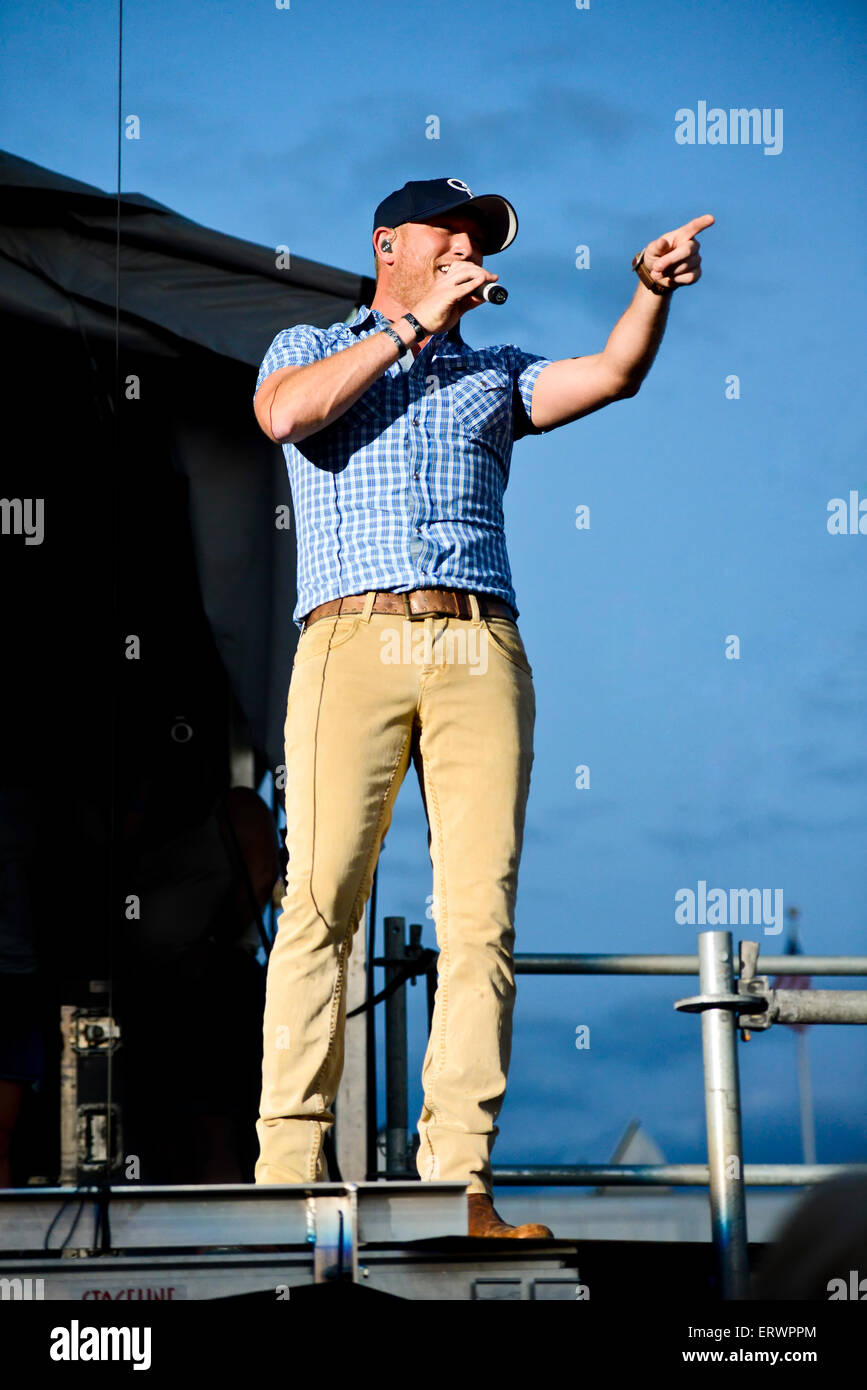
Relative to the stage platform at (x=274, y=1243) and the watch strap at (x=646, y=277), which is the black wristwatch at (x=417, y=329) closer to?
the watch strap at (x=646, y=277)

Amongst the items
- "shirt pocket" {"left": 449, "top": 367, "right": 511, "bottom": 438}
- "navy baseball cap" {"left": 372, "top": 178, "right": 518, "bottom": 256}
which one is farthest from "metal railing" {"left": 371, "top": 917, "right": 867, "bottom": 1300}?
"navy baseball cap" {"left": 372, "top": 178, "right": 518, "bottom": 256}

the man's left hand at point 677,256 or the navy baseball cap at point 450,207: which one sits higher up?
the navy baseball cap at point 450,207

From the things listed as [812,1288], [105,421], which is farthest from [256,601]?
[812,1288]

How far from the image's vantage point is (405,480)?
306cm

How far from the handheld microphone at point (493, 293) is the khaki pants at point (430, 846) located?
23.2 inches

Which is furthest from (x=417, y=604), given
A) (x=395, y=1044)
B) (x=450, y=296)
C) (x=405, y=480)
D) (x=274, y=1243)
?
(x=395, y=1044)

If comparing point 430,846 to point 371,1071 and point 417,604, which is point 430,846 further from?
point 371,1071

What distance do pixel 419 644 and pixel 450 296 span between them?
0.64 meters

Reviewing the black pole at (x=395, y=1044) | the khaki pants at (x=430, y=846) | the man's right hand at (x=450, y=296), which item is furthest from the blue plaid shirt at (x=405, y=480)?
the black pole at (x=395, y=1044)

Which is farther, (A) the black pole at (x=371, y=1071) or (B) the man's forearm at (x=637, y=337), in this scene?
(A) the black pole at (x=371, y=1071)

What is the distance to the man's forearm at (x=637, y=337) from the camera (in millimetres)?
3010

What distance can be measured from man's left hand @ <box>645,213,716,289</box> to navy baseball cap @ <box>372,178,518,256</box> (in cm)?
36
